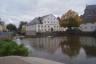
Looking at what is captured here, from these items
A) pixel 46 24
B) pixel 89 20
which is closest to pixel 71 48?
pixel 89 20

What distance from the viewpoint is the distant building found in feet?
210

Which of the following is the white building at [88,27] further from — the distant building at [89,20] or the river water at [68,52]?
the river water at [68,52]

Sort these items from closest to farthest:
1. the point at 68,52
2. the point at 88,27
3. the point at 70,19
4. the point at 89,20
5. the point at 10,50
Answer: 1. the point at 10,50
2. the point at 68,52
3. the point at 70,19
4. the point at 88,27
5. the point at 89,20

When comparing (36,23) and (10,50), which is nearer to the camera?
(10,50)

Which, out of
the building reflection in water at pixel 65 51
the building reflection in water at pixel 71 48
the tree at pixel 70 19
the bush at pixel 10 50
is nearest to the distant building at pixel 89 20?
the tree at pixel 70 19

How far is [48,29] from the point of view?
81062mm

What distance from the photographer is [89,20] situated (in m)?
67.0

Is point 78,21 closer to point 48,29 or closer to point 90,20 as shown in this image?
point 90,20

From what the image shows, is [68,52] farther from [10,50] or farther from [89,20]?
[89,20]

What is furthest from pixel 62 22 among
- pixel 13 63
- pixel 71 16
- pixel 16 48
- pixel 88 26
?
pixel 13 63

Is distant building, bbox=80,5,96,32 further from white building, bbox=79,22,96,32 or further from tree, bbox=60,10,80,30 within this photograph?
tree, bbox=60,10,80,30

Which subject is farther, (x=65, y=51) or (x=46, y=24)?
(x=46, y=24)

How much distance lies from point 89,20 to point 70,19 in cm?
918

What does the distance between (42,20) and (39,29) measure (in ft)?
16.0
